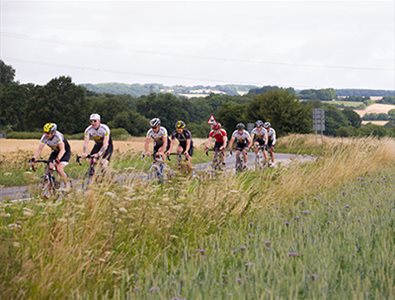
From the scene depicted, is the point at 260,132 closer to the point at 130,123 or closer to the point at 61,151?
the point at 61,151

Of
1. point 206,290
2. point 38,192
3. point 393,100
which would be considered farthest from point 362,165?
point 393,100

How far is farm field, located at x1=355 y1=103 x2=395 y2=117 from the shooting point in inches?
4296

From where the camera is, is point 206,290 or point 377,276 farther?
point 377,276

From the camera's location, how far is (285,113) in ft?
291

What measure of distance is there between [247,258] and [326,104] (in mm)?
113757

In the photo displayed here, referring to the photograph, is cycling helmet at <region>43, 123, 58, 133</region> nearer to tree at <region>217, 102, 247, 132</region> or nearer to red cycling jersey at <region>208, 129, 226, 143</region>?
red cycling jersey at <region>208, 129, 226, 143</region>

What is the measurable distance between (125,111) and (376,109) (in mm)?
37284

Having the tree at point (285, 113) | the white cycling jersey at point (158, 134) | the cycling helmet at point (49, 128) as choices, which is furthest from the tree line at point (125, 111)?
the cycling helmet at point (49, 128)

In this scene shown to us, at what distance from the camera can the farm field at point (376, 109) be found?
109 meters

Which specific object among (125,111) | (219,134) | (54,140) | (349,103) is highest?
(54,140)

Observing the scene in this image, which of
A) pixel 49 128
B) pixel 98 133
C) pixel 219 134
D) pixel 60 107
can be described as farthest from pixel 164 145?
pixel 60 107

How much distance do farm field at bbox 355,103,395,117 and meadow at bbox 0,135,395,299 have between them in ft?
330

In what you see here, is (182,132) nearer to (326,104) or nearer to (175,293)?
(175,293)

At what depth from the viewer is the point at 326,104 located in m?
119
